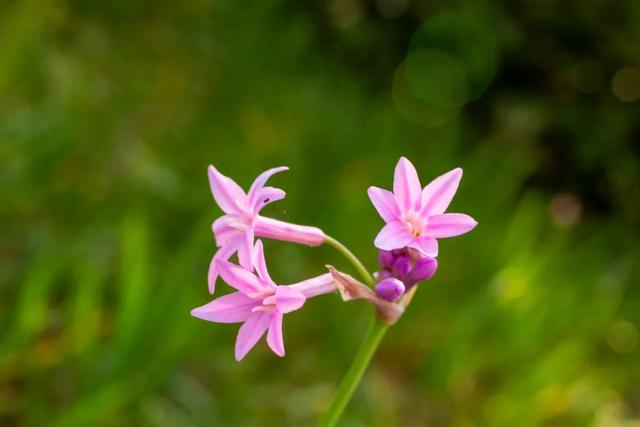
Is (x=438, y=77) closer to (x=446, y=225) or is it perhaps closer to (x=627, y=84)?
(x=627, y=84)

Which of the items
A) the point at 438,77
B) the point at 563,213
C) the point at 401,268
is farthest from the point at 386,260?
the point at 438,77

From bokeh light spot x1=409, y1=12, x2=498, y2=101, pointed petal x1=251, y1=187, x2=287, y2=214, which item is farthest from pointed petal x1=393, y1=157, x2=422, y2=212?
bokeh light spot x1=409, y1=12, x2=498, y2=101

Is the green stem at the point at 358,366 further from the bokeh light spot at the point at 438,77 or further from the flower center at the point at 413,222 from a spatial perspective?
the bokeh light spot at the point at 438,77

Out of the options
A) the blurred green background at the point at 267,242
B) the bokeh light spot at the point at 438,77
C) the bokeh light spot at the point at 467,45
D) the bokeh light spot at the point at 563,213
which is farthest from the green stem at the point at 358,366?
the bokeh light spot at the point at 467,45

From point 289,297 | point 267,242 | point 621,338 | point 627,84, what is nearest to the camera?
point 289,297

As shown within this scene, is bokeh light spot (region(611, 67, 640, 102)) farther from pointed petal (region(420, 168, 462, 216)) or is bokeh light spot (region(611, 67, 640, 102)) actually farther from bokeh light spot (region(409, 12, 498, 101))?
pointed petal (region(420, 168, 462, 216))
